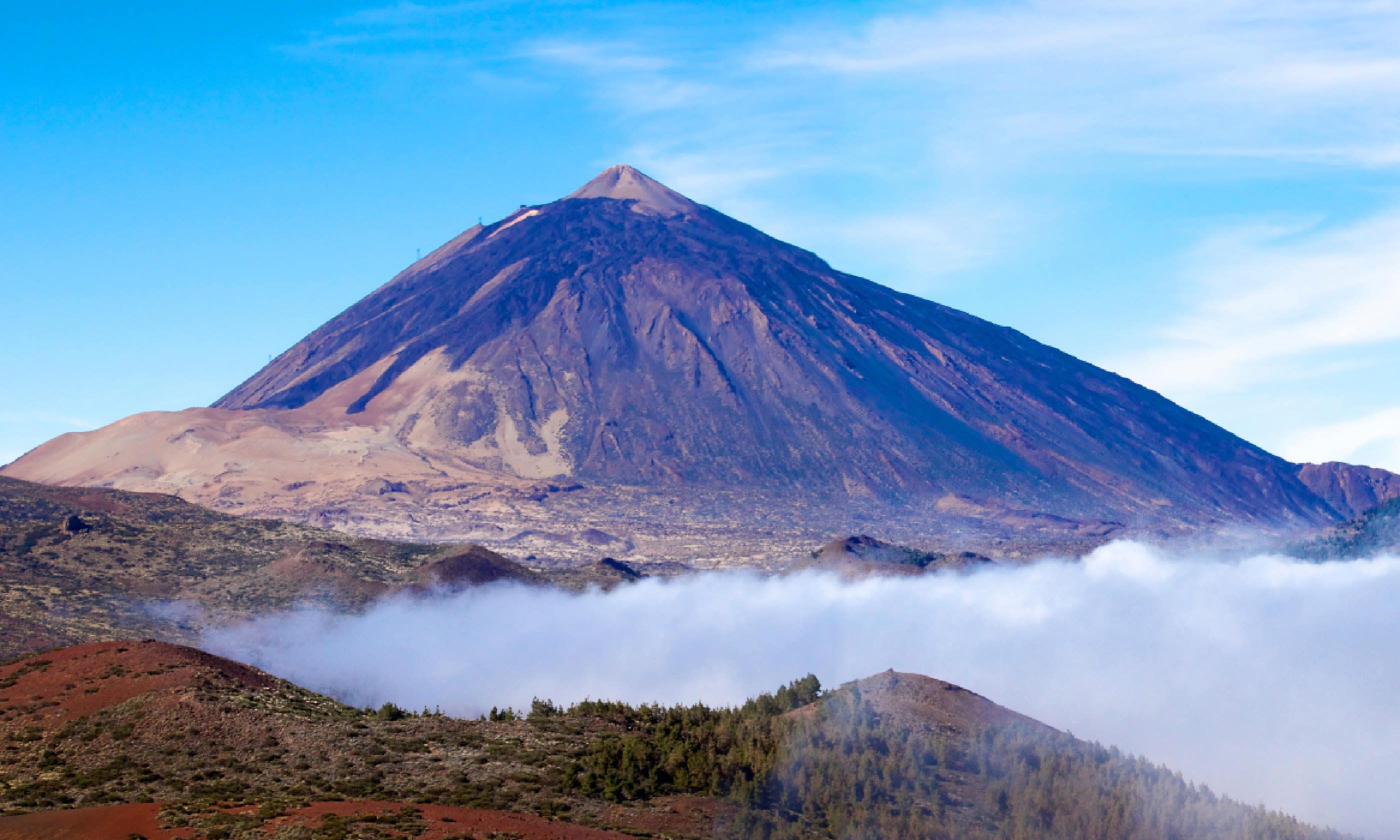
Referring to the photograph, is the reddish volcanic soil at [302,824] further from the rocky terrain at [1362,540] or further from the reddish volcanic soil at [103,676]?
the rocky terrain at [1362,540]

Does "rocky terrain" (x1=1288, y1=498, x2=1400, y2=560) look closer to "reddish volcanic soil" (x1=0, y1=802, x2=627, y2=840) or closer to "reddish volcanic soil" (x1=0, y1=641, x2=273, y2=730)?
"reddish volcanic soil" (x1=0, y1=641, x2=273, y2=730)

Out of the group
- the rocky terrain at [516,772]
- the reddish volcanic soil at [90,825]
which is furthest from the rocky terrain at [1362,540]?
the reddish volcanic soil at [90,825]

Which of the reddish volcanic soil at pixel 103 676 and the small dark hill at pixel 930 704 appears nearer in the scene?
the reddish volcanic soil at pixel 103 676

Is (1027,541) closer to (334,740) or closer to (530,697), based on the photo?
(530,697)

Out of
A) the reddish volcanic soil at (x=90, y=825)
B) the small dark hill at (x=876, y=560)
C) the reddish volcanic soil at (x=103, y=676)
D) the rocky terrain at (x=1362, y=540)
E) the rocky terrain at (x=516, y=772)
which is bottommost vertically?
the reddish volcanic soil at (x=90, y=825)

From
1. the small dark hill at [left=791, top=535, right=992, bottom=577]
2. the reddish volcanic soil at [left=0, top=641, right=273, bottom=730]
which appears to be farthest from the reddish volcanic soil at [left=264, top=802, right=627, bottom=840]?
the small dark hill at [left=791, top=535, right=992, bottom=577]

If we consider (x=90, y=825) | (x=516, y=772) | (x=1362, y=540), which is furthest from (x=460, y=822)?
(x=1362, y=540)
